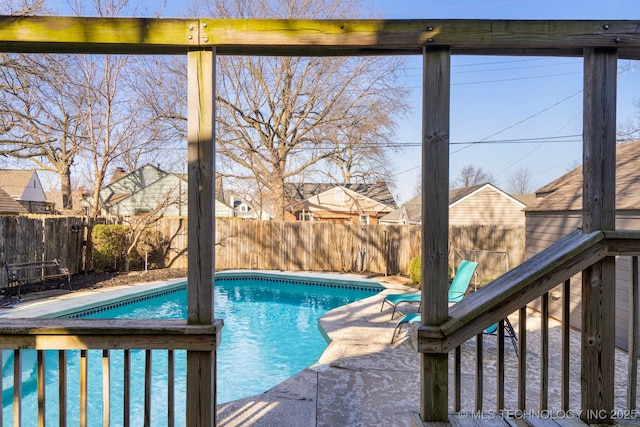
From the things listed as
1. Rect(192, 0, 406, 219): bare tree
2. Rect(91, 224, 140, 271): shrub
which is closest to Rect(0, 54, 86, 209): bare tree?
Rect(91, 224, 140, 271): shrub

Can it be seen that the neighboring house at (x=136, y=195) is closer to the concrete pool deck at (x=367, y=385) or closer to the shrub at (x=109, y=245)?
the shrub at (x=109, y=245)

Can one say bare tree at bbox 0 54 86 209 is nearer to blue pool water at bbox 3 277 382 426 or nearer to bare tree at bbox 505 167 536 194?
blue pool water at bbox 3 277 382 426

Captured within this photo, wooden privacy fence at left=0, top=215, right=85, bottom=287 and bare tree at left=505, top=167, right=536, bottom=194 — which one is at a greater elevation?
bare tree at left=505, top=167, right=536, bottom=194

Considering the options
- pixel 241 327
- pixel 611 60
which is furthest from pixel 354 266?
pixel 611 60

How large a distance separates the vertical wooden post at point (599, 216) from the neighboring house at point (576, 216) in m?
3.65

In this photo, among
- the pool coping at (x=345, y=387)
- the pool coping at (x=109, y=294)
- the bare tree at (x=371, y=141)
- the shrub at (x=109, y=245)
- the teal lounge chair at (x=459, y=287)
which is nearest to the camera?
the pool coping at (x=345, y=387)

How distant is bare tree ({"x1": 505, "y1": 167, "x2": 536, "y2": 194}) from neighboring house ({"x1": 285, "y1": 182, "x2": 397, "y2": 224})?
10.8 metres

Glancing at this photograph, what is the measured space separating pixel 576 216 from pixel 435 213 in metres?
5.35

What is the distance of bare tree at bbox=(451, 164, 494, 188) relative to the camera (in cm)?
2689

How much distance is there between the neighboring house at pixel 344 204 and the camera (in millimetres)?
21953

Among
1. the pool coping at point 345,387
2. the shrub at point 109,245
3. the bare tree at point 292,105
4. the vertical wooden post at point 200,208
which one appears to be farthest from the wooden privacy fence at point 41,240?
the vertical wooden post at point 200,208

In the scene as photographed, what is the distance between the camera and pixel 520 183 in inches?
1073

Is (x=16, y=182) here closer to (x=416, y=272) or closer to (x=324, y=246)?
(x=324, y=246)

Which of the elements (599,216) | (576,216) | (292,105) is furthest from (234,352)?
(292,105)
